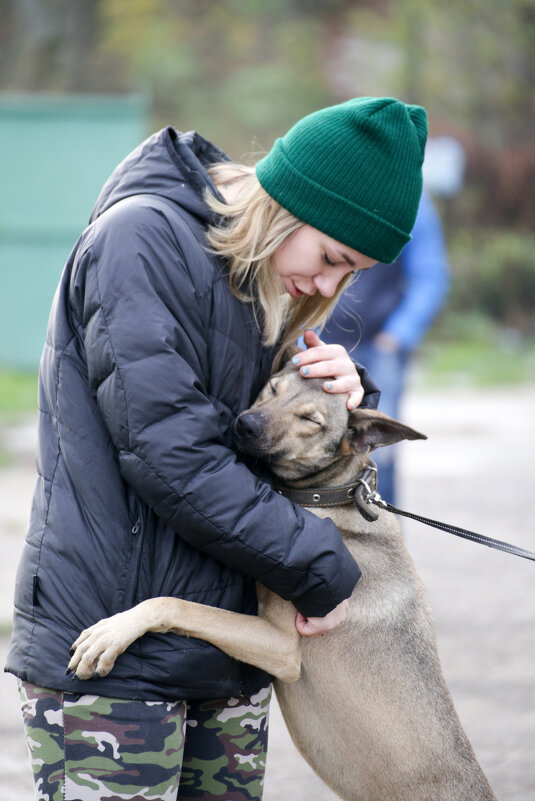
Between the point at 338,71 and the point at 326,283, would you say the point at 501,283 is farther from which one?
the point at 326,283

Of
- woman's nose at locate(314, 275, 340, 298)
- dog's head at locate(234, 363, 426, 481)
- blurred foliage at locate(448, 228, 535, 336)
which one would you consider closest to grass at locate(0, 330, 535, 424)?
blurred foliage at locate(448, 228, 535, 336)

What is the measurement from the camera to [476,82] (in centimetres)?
1728

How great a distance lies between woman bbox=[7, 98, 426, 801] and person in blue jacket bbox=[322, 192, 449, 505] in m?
2.77

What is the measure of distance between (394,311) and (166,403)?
3.73 metres

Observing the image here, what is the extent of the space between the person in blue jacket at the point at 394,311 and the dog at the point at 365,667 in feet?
7.34

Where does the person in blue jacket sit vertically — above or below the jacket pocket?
below

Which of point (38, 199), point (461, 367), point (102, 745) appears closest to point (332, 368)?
point (102, 745)

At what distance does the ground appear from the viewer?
4.22 metres

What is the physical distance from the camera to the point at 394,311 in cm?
563

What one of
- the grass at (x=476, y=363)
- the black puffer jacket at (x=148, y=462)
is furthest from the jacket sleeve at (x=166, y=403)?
the grass at (x=476, y=363)

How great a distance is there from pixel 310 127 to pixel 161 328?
0.67 m

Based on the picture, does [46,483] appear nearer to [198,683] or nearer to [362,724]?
[198,683]

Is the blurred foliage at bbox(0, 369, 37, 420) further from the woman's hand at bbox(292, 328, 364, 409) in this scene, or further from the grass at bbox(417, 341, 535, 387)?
the woman's hand at bbox(292, 328, 364, 409)

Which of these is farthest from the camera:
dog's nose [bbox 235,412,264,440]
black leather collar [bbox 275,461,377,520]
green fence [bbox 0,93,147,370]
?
green fence [bbox 0,93,147,370]
